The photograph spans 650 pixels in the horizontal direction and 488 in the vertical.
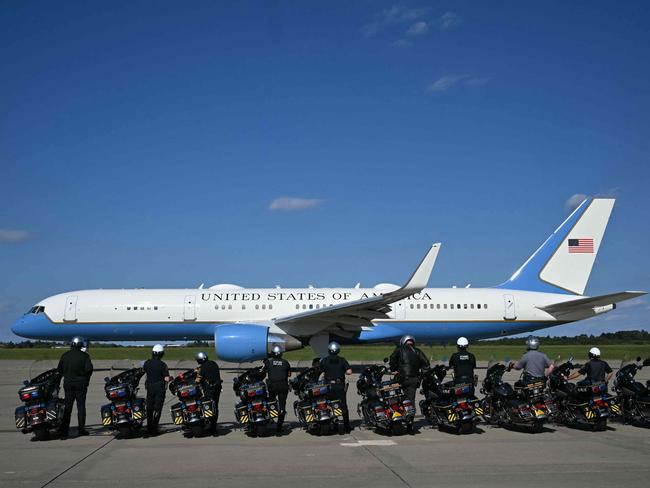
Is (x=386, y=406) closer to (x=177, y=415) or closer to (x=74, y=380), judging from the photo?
(x=177, y=415)

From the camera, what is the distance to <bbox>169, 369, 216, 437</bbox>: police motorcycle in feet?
33.9

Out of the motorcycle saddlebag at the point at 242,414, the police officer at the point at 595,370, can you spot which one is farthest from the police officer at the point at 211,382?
the police officer at the point at 595,370

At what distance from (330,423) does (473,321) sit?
17600 millimetres

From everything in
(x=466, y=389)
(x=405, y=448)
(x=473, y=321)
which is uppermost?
(x=473, y=321)

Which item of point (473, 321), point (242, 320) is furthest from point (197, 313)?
point (473, 321)

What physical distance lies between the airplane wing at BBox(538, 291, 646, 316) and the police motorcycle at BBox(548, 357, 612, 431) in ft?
39.7

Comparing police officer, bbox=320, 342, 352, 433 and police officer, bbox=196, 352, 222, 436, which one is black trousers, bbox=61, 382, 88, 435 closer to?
police officer, bbox=196, 352, 222, 436

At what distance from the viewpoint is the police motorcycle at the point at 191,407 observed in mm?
10328

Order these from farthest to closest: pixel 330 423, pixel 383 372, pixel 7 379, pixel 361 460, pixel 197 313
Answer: pixel 197 313 → pixel 7 379 → pixel 383 372 → pixel 330 423 → pixel 361 460

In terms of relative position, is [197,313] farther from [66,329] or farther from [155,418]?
[155,418]

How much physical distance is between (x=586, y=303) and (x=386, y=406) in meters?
17.5

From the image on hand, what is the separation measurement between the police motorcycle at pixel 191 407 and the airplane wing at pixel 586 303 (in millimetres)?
17267

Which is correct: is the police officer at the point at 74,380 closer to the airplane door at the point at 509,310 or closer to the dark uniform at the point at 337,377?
the dark uniform at the point at 337,377

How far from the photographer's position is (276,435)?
10.7m
